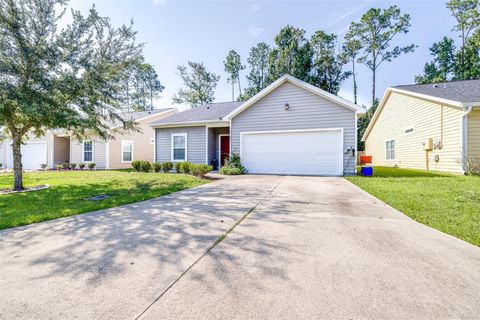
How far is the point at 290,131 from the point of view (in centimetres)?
1127

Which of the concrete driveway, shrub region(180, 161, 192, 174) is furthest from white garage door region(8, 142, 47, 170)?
the concrete driveway

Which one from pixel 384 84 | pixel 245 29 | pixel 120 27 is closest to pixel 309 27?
pixel 384 84

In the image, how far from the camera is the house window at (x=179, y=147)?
13.8m

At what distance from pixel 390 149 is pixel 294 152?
10.7 m

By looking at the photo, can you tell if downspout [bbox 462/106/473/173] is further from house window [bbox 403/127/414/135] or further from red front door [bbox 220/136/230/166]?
red front door [bbox 220/136/230/166]

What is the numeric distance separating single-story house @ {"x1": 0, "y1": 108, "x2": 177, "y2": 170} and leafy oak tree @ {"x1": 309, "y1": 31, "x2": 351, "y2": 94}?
17.9 metres

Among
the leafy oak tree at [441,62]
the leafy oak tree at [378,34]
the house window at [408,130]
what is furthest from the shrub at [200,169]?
the leafy oak tree at [441,62]

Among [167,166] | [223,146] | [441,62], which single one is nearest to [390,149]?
[223,146]

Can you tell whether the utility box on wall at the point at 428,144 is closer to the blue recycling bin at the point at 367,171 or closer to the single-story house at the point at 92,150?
the blue recycling bin at the point at 367,171

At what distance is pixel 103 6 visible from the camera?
8.43m

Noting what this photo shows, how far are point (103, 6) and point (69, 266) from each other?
964cm

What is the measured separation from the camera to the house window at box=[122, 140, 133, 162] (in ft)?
57.9

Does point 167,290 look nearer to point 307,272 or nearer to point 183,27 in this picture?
point 307,272

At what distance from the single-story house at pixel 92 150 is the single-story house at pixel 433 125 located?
17470 mm
